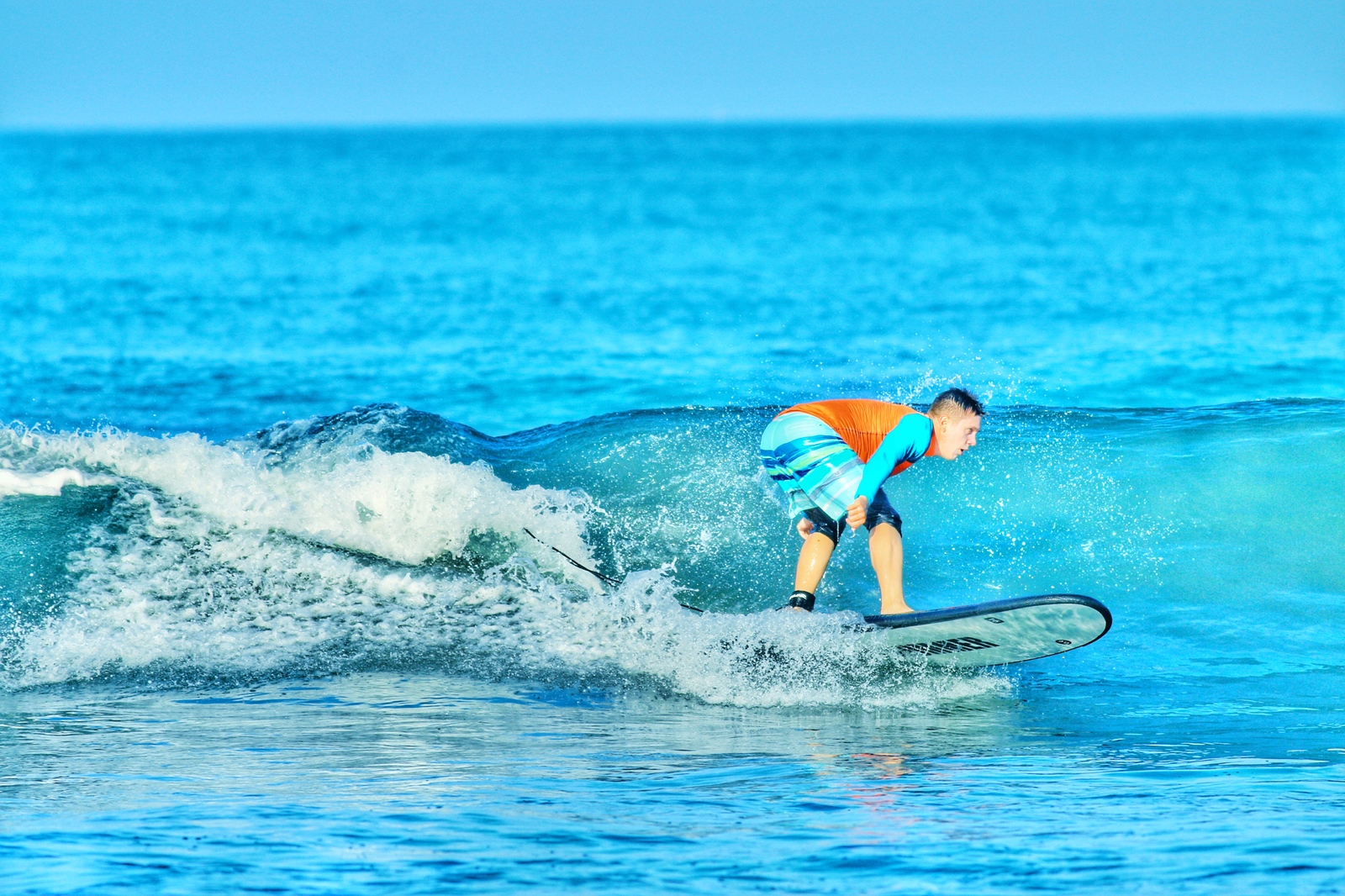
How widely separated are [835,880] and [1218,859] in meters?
1.21

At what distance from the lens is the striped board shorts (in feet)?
20.7

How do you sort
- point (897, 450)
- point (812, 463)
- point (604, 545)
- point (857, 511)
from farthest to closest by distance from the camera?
1. point (604, 545)
2. point (812, 463)
3. point (897, 450)
4. point (857, 511)

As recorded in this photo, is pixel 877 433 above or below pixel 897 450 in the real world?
above

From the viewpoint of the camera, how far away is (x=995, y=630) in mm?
6223

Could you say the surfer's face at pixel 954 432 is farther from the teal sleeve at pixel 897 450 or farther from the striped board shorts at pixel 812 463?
the striped board shorts at pixel 812 463

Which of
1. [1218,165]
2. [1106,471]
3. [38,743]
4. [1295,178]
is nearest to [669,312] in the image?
[1106,471]

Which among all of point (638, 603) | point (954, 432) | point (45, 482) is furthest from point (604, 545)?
point (45, 482)

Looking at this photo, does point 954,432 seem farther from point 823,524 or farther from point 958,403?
point 823,524

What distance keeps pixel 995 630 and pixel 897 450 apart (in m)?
0.99

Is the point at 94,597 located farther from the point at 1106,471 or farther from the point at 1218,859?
the point at 1106,471

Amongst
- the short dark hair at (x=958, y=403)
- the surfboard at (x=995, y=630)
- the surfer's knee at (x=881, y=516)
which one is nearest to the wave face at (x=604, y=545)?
the surfboard at (x=995, y=630)

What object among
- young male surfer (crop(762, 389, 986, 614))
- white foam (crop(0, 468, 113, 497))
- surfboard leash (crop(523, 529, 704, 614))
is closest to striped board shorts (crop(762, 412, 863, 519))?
young male surfer (crop(762, 389, 986, 614))

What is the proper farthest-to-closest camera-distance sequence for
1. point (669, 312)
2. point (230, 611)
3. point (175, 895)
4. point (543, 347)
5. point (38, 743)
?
point (669, 312) < point (543, 347) < point (230, 611) < point (38, 743) < point (175, 895)

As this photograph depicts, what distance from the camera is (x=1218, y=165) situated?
63.4 meters
